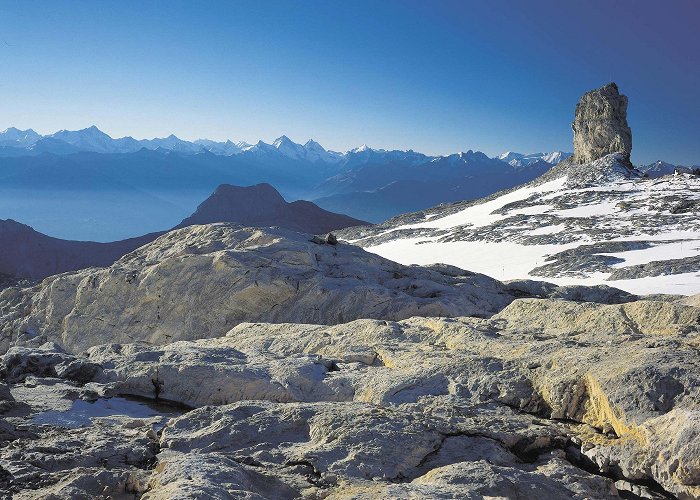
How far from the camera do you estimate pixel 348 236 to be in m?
83.6

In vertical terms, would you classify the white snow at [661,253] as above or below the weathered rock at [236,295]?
above

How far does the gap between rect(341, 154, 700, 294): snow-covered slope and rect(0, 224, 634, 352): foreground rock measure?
1734 cm

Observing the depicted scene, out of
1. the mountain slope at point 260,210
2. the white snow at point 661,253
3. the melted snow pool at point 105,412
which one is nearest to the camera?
the melted snow pool at point 105,412

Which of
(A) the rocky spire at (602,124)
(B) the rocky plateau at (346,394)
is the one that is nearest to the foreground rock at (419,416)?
(B) the rocky plateau at (346,394)

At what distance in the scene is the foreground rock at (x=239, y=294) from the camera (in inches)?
731

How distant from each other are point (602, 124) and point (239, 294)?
312 ft

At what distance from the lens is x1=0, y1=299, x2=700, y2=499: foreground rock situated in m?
5.76

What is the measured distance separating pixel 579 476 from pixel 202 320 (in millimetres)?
15680

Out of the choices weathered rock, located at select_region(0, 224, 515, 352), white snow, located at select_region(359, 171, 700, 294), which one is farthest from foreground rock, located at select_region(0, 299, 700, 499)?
white snow, located at select_region(359, 171, 700, 294)

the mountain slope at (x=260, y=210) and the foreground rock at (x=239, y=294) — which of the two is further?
the mountain slope at (x=260, y=210)

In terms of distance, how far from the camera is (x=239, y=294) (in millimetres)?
19500

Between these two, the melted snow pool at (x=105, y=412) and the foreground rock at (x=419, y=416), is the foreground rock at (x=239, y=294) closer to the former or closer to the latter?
the foreground rock at (x=419, y=416)

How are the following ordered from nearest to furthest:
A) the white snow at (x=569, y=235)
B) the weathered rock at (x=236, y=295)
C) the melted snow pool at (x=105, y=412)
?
the melted snow pool at (x=105, y=412), the weathered rock at (x=236, y=295), the white snow at (x=569, y=235)

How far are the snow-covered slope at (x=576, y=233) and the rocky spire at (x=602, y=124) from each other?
872cm
